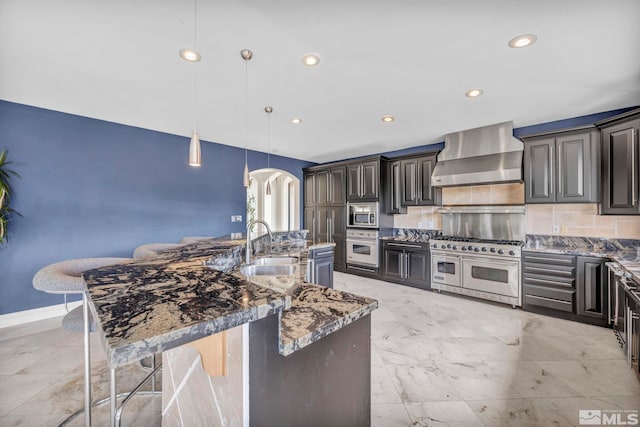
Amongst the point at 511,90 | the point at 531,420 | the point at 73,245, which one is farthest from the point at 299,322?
the point at 73,245

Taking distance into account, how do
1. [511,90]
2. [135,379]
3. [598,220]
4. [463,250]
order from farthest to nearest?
1. [463,250]
2. [598,220]
3. [511,90]
4. [135,379]

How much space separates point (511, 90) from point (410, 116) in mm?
1095

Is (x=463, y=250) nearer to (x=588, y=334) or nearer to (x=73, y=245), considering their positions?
(x=588, y=334)

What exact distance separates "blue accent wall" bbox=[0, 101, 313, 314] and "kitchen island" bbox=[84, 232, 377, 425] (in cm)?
313

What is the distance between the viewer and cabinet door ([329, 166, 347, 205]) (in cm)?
542

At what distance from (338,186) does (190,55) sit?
3789 mm

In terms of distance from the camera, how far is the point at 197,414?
3.31 feet

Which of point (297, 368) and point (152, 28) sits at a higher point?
point (152, 28)

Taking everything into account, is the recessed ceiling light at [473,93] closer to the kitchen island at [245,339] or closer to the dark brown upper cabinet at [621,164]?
the dark brown upper cabinet at [621,164]

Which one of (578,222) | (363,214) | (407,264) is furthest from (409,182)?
(578,222)

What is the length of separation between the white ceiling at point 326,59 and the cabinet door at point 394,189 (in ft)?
4.50

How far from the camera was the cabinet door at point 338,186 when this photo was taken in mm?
5423

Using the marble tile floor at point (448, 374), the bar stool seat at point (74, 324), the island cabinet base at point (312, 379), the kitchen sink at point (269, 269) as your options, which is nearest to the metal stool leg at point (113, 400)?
the bar stool seat at point (74, 324)

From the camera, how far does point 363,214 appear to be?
510 centimetres
